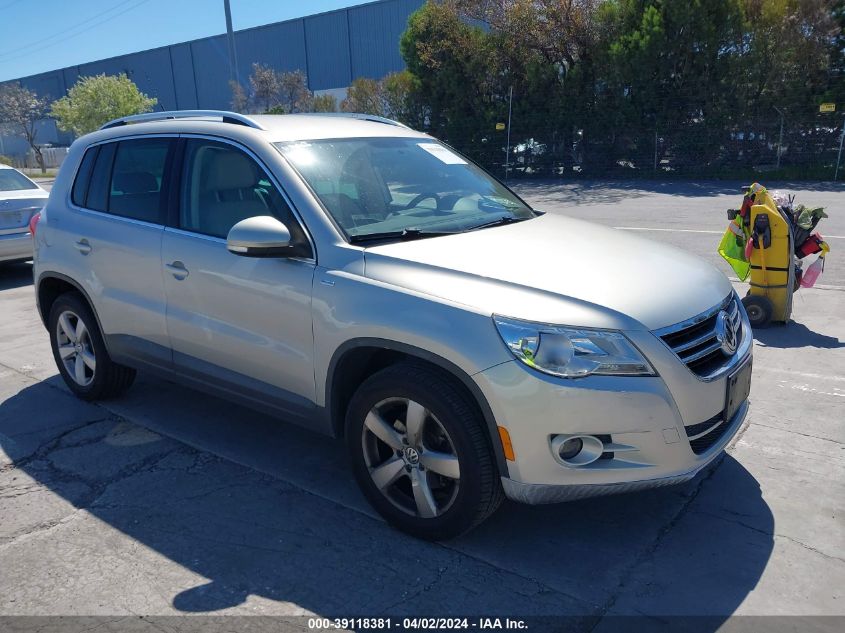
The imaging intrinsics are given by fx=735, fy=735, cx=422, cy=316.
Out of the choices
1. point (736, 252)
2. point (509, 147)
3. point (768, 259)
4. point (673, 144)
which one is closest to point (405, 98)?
point (509, 147)

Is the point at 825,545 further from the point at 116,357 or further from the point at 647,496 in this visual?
the point at 116,357

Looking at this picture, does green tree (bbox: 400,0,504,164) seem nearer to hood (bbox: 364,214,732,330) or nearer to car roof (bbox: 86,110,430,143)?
car roof (bbox: 86,110,430,143)

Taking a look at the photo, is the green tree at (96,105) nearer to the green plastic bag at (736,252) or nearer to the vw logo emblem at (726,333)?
the green plastic bag at (736,252)

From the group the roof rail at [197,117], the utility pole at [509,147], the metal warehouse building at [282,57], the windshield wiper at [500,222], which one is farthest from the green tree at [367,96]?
the windshield wiper at [500,222]

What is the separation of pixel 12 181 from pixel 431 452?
959cm

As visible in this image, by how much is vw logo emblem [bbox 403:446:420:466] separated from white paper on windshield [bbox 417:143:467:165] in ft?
6.49

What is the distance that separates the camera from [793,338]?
6.11 meters

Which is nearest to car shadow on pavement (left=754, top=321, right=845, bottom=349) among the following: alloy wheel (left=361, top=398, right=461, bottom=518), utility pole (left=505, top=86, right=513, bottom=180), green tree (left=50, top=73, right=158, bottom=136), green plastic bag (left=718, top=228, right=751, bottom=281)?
Result: green plastic bag (left=718, top=228, right=751, bottom=281)

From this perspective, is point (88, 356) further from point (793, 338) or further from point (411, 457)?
point (793, 338)

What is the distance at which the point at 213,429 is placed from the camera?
467 cm

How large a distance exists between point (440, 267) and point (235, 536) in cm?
157

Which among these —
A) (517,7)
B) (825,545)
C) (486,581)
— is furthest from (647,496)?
(517,7)

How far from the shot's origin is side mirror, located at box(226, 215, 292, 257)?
3.38m

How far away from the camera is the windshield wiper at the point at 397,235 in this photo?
3500 mm
